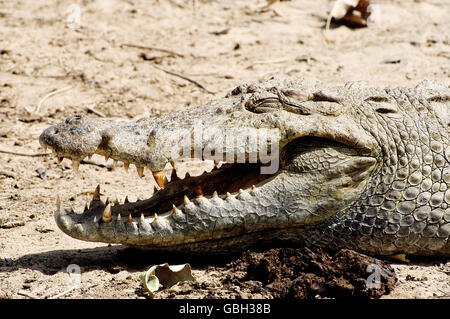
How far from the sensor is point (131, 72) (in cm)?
765

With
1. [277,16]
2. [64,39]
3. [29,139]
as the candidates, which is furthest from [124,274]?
[277,16]

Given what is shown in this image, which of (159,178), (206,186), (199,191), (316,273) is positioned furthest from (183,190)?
(316,273)

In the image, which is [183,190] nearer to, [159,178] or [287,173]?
[159,178]

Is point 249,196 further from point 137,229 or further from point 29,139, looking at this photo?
point 29,139

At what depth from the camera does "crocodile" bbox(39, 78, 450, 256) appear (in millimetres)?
3670

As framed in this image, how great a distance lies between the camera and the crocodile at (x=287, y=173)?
3.67m

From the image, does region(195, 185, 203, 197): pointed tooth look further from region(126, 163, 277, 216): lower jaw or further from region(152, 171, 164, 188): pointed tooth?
region(152, 171, 164, 188): pointed tooth

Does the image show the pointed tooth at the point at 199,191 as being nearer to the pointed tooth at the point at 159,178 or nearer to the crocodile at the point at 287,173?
the crocodile at the point at 287,173

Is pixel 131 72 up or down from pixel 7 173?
up

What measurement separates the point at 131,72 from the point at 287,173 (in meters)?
4.33

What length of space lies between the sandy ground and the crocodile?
1.00ft

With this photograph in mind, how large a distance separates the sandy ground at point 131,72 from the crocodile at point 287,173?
306mm

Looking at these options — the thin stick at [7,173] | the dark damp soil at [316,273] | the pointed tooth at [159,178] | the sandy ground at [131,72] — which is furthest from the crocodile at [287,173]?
the thin stick at [7,173]
